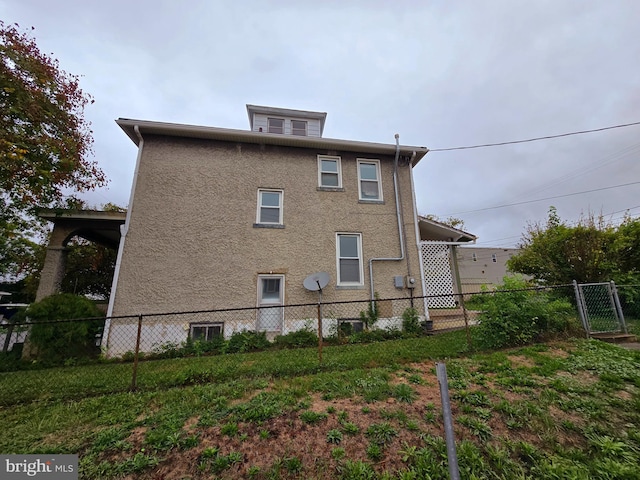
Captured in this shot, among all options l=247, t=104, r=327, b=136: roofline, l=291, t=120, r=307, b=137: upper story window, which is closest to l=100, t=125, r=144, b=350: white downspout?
l=247, t=104, r=327, b=136: roofline

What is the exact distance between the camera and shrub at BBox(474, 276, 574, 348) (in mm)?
5379

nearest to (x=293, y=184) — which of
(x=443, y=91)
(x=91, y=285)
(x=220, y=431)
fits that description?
(x=220, y=431)

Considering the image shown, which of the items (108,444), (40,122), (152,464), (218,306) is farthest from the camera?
(40,122)

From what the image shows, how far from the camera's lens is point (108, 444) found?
2549mm

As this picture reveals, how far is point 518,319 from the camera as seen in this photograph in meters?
5.52

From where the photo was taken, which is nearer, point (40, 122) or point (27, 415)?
point (27, 415)

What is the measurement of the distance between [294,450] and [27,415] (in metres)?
3.73

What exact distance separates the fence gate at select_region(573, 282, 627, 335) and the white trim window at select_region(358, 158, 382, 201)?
18.7ft

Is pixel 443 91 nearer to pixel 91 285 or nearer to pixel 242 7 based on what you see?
pixel 242 7

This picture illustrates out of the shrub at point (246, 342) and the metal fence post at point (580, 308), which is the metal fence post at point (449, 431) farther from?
the metal fence post at point (580, 308)

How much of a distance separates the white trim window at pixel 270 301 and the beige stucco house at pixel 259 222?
0.03m

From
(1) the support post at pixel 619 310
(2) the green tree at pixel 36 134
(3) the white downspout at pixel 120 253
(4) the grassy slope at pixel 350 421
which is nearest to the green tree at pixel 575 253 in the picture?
(1) the support post at pixel 619 310

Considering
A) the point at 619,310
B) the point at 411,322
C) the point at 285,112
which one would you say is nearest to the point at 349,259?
the point at 411,322

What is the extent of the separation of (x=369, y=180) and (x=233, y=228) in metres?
4.96
